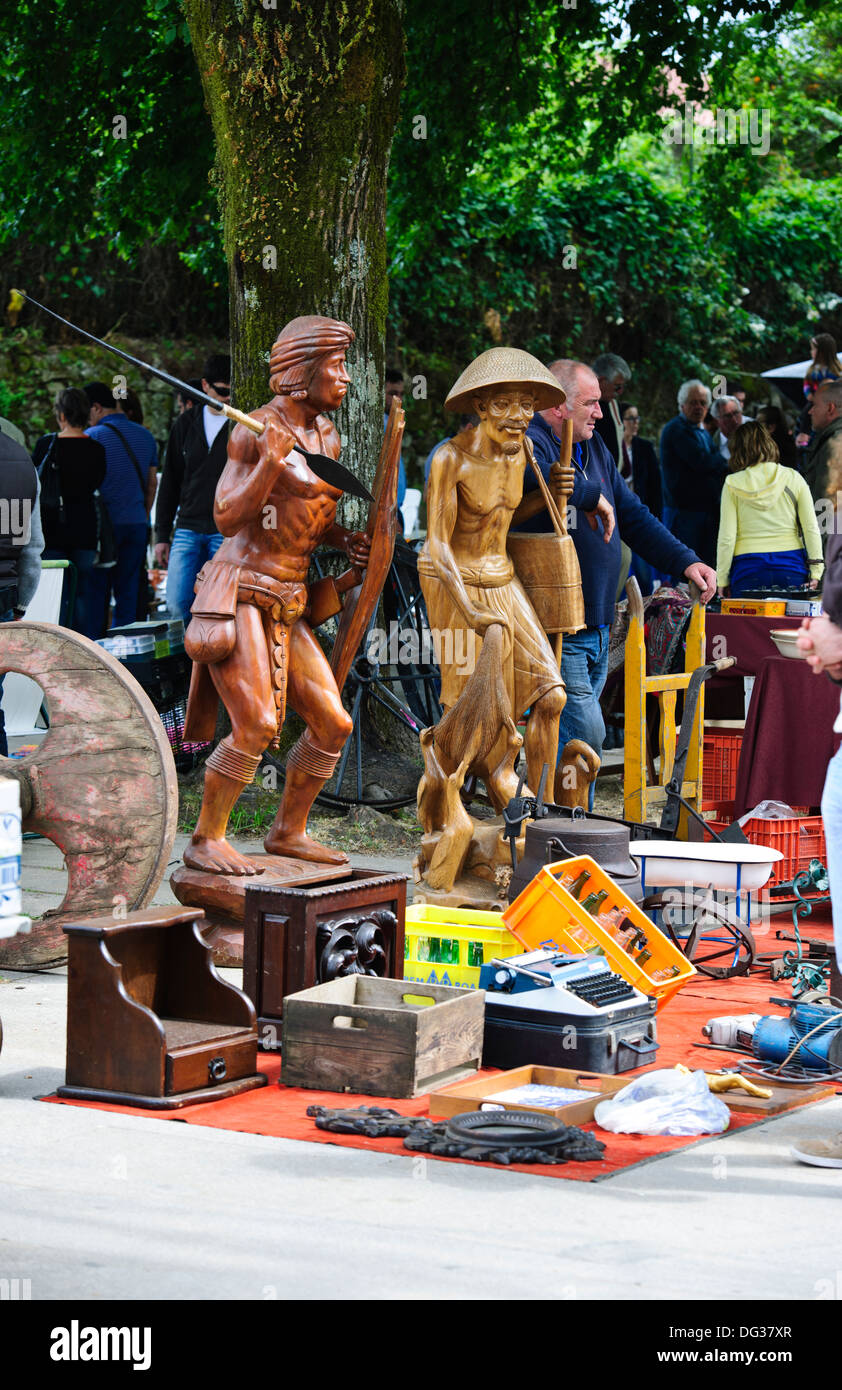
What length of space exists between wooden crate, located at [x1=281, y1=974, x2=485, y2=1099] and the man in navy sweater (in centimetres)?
290

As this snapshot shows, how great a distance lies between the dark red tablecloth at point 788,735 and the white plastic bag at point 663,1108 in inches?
125

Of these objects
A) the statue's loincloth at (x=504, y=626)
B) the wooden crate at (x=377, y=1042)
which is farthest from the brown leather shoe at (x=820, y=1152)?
the statue's loincloth at (x=504, y=626)

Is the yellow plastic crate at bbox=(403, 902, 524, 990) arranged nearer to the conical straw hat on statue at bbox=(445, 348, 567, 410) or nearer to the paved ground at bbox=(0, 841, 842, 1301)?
the paved ground at bbox=(0, 841, 842, 1301)

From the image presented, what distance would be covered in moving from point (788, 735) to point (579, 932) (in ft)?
8.16

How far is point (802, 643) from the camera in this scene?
4527 millimetres

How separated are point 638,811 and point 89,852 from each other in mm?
2940

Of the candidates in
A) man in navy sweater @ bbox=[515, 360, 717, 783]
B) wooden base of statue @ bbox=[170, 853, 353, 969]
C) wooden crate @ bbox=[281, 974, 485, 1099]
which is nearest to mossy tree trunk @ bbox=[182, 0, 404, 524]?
man in navy sweater @ bbox=[515, 360, 717, 783]

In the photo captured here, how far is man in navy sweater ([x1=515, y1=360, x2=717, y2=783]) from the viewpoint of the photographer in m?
7.73

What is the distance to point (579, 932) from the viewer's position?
5719mm

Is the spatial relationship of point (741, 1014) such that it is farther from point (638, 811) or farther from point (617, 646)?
point (617, 646)

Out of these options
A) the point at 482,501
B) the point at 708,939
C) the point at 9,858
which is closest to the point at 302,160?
the point at 482,501

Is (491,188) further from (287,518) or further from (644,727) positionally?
(287,518)

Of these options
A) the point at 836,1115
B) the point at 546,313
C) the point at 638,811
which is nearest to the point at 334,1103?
the point at 836,1115

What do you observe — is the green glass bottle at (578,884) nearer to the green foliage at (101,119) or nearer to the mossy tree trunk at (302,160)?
the mossy tree trunk at (302,160)
